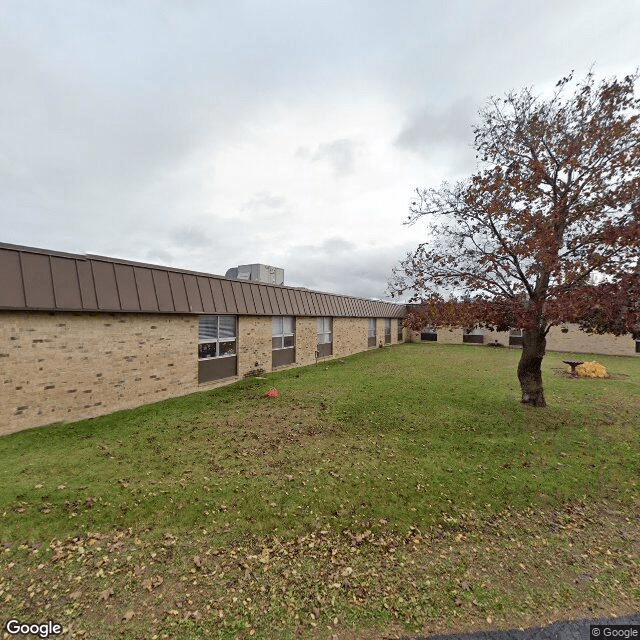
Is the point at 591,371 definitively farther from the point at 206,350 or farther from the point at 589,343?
the point at 206,350

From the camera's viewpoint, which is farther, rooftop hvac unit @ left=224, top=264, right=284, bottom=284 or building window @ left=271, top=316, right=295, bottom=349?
rooftop hvac unit @ left=224, top=264, right=284, bottom=284

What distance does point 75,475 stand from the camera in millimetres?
5328

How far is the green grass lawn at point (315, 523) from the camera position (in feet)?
10.1

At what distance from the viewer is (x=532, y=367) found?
30.6 ft

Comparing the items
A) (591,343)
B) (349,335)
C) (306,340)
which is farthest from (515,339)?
(306,340)

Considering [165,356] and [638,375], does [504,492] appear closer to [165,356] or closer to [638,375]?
[165,356]

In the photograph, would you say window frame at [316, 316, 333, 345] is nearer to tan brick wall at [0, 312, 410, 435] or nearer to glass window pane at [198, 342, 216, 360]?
glass window pane at [198, 342, 216, 360]

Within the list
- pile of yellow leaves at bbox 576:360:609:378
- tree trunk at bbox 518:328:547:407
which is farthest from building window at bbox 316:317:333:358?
pile of yellow leaves at bbox 576:360:609:378

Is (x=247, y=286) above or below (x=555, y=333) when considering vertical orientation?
above

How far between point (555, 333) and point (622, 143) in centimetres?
2449

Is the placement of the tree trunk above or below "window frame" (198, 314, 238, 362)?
below

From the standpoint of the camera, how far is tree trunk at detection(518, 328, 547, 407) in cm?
902

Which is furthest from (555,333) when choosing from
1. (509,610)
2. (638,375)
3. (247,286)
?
(509,610)

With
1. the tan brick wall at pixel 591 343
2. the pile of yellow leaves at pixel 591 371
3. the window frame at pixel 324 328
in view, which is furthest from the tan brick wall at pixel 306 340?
the tan brick wall at pixel 591 343
